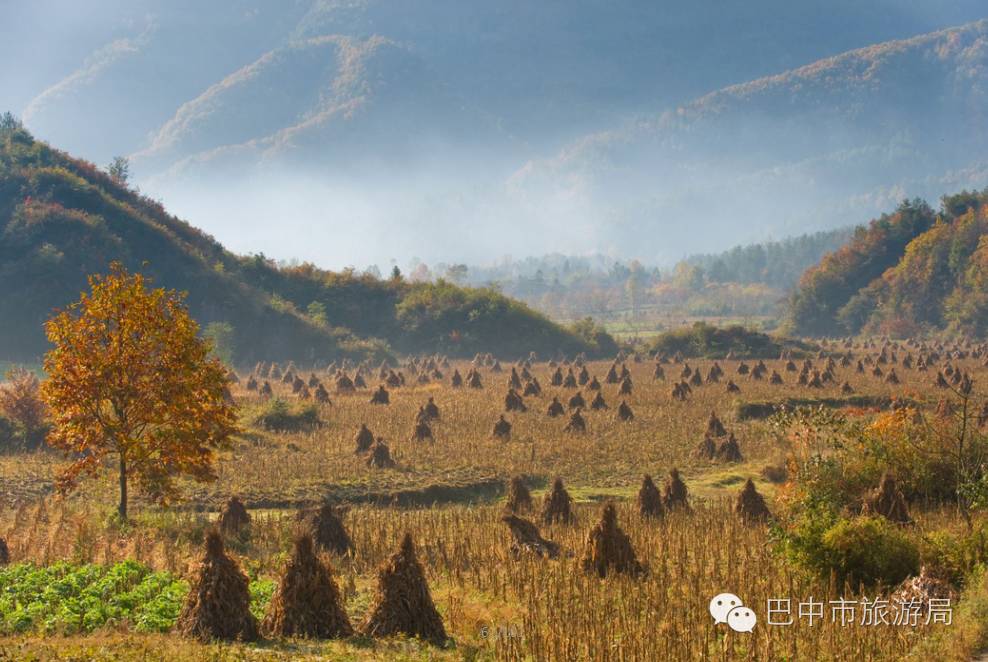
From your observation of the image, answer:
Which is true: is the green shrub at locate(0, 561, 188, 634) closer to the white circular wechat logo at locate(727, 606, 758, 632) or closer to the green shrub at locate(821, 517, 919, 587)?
the white circular wechat logo at locate(727, 606, 758, 632)

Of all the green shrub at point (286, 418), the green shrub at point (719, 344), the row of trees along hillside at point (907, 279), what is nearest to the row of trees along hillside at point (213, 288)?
the green shrub at point (719, 344)

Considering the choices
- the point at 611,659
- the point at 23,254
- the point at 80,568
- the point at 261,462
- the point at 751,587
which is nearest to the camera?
the point at 611,659

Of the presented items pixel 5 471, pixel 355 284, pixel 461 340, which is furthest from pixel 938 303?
pixel 5 471

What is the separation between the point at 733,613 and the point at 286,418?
20.2 m

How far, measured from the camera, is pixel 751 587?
1098 cm

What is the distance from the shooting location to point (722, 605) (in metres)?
10.5

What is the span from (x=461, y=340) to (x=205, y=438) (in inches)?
2102

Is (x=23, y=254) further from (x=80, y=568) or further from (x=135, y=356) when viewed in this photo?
(x=80, y=568)

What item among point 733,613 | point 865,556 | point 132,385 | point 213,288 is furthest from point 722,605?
point 213,288

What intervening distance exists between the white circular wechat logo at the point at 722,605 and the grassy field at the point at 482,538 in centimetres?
20

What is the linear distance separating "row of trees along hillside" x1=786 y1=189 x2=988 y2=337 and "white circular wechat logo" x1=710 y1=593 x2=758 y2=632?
247 feet

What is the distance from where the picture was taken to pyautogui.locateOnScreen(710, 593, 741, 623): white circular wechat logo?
1023 cm

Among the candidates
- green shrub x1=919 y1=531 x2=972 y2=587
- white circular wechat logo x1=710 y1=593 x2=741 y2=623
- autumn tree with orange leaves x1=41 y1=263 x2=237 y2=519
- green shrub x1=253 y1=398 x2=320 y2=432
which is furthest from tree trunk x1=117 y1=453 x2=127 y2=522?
green shrub x1=919 y1=531 x2=972 y2=587

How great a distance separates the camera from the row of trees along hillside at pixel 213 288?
192ft
